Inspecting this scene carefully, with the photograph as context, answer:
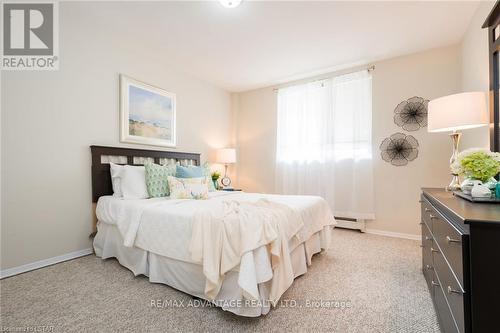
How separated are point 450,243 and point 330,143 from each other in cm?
280

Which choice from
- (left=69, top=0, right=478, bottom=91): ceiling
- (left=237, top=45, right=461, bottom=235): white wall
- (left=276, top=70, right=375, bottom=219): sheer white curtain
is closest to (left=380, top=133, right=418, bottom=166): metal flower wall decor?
(left=237, top=45, right=461, bottom=235): white wall

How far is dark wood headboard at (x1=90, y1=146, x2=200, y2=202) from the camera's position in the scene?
2.58m

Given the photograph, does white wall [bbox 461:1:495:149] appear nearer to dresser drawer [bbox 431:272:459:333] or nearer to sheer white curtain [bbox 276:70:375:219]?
sheer white curtain [bbox 276:70:375:219]

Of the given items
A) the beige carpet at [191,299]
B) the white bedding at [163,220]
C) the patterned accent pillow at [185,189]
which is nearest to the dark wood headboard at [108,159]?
the white bedding at [163,220]

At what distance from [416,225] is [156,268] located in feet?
11.2

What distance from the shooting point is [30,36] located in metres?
2.24

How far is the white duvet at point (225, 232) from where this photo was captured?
1406 millimetres

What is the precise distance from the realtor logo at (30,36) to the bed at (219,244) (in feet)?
3.74

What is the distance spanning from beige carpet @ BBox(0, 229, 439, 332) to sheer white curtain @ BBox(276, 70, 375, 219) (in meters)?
1.38

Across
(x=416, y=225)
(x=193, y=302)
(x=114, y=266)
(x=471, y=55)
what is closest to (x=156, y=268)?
(x=193, y=302)

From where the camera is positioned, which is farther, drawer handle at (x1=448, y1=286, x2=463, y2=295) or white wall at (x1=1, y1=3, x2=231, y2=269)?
white wall at (x1=1, y1=3, x2=231, y2=269)

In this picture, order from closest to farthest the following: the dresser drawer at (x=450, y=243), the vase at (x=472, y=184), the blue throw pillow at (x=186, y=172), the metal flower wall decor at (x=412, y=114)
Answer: the dresser drawer at (x=450, y=243), the vase at (x=472, y=184), the blue throw pillow at (x=186, y=172), the metal flower wall decor at (x=412, y=114)

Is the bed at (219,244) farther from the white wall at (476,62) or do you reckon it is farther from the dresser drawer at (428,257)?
the white wall at (476,62)

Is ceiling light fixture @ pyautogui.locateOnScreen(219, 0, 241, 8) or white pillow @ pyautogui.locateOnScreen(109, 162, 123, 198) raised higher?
ceiling light fixture @ pyautogui.locateOnScreen(219, 0, 241, 8)
